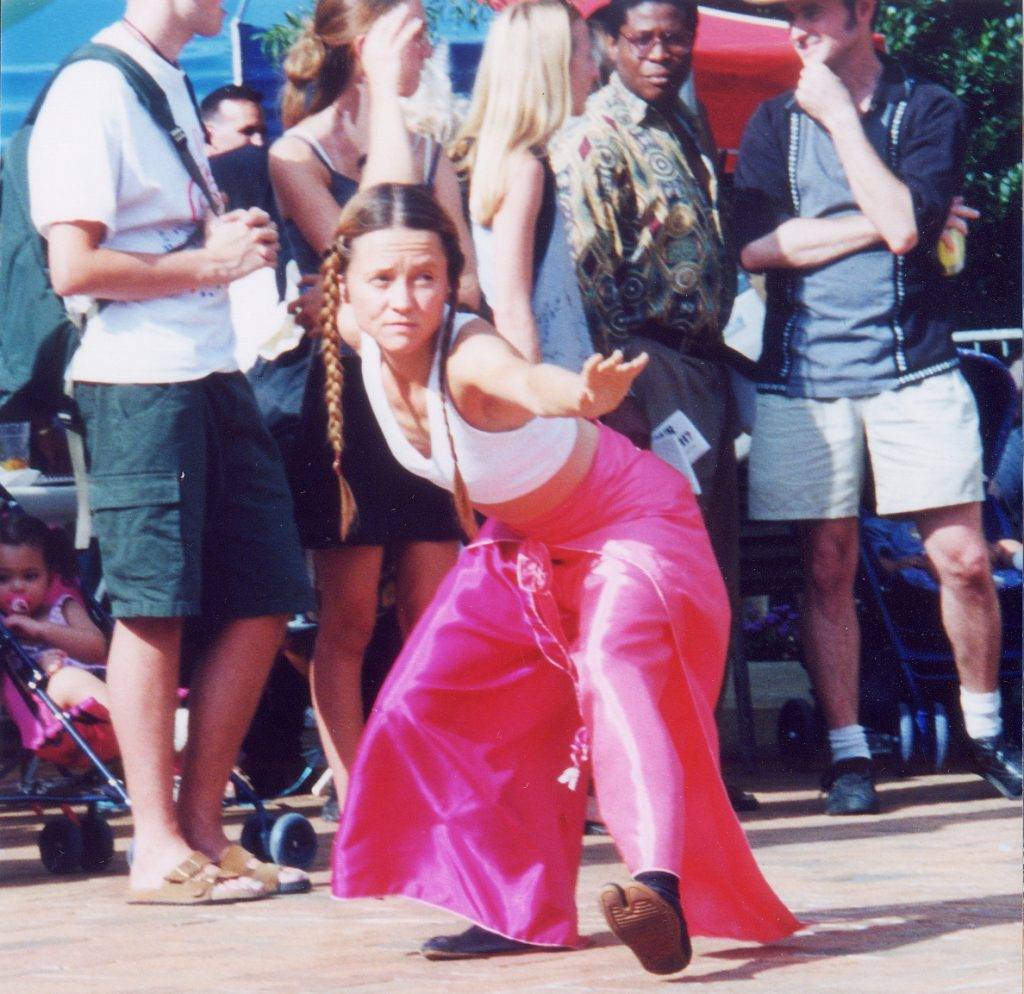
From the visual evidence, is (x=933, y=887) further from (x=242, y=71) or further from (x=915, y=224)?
(x=242, y=71)

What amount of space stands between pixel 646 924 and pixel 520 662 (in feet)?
2.31

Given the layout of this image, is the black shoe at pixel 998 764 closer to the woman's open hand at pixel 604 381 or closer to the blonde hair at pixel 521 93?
the blonde hair at pixel 521 93

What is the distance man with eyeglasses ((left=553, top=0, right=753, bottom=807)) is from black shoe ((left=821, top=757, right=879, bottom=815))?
82 cm

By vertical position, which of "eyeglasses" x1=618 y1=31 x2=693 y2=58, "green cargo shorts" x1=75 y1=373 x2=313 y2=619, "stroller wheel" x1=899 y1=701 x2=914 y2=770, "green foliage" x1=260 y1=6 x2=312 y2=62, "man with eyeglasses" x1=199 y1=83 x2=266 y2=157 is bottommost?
"stroller wheel" x1=899 y1=701 x2=914 y2=770

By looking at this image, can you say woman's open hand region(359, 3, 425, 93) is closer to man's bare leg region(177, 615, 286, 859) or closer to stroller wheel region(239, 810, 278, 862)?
man's bare leg region(177, 615, 286, 859)

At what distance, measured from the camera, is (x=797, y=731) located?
6.82 metres

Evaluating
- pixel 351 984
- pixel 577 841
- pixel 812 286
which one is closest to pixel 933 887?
pixel 577 841

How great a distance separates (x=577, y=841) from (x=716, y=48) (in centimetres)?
509

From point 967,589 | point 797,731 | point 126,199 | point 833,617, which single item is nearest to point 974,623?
point 967,589

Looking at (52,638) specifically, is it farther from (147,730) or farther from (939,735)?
(939,735)

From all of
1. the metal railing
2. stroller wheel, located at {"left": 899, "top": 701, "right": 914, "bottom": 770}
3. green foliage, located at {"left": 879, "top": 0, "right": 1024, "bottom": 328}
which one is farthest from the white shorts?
the metal railing

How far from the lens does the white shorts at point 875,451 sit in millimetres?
5574

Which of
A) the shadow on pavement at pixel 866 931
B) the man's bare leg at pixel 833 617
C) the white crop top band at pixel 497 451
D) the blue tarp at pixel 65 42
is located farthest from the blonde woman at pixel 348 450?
the shadow on pavement at pixel 866 931

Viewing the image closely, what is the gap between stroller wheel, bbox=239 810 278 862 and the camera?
15.3 ft
